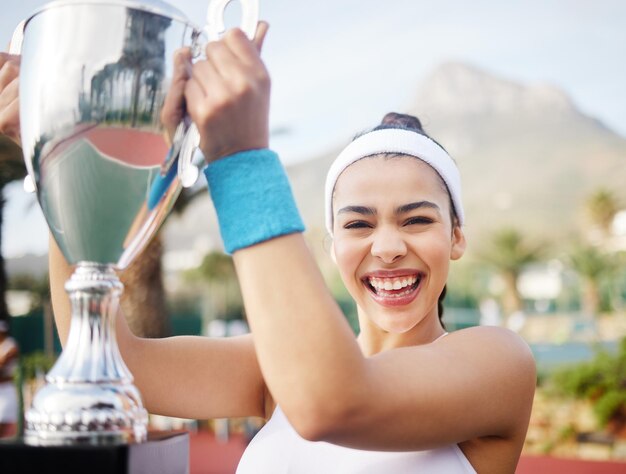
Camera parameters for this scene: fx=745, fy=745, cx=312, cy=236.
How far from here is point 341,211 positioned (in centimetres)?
149

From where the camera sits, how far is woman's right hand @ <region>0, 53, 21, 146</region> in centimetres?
114

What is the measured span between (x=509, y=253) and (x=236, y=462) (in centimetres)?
2721

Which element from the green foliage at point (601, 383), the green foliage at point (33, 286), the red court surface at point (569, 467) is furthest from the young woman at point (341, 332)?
the green foliage at point (33, 286)

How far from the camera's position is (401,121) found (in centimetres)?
176

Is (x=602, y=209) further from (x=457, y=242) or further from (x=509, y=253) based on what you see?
(x=457, y=242)

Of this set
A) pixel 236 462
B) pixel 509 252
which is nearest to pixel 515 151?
pixel 509 252

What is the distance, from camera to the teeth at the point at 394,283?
146 cm

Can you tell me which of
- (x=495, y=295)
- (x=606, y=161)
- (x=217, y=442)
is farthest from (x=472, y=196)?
(x=217, y=442)

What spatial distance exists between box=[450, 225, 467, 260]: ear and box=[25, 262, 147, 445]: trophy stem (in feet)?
2.95

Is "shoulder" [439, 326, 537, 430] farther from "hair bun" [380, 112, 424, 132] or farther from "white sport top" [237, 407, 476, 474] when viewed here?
"hair bun" [380, 112, 424, 132]

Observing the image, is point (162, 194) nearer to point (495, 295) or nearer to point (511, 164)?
point (495, 295)

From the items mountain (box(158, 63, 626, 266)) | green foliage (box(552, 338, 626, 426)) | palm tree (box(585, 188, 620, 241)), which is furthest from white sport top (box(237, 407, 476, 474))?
mountain (box(158, 63, 626, 266))

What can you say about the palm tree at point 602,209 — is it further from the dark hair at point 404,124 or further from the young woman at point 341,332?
the young woman at point 341,332

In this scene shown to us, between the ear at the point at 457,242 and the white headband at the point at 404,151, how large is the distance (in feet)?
0.27
